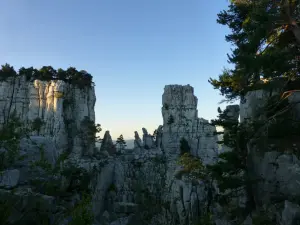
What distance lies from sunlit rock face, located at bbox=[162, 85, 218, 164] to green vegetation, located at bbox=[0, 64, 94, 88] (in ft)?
84.3

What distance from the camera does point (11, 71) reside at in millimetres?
62312

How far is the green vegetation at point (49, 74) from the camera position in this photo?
204 ft

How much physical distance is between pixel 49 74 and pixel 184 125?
1592 inches

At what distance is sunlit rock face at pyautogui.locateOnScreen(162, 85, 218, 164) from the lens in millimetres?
69938

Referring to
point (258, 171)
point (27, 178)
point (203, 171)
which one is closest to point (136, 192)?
point (203, 171)

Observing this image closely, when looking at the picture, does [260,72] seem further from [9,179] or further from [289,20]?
[9,179]

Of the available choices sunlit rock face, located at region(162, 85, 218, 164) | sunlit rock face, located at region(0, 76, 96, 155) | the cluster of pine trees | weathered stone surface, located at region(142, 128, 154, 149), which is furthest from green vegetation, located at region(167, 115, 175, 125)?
the cluster of pine trees

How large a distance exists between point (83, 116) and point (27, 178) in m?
55.1

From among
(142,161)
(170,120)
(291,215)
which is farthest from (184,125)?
(291,215)

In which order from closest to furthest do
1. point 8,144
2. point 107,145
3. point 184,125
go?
point 8,144
point 107,145
point 184,125

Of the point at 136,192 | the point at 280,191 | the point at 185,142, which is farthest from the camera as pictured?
the point at 185,142

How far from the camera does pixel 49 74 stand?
63094 millimetres

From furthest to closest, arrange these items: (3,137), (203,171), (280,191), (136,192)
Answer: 1. (136,192)
2. (203,171)
3. (280,191)
4. (3,137)

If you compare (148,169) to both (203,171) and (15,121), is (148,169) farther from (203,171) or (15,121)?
(15,121)
